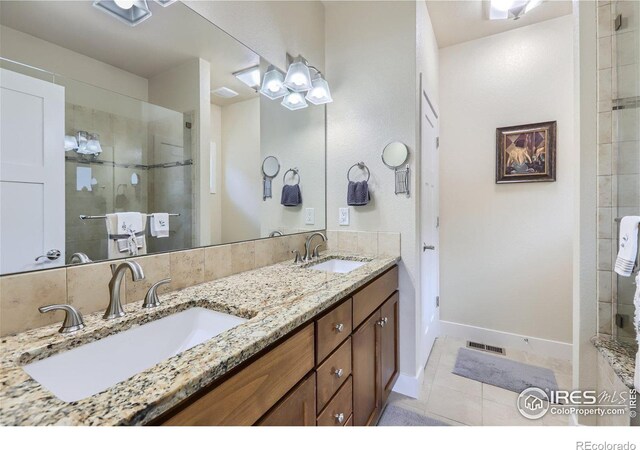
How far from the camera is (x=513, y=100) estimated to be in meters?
2.38

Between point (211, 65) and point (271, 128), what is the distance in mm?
506

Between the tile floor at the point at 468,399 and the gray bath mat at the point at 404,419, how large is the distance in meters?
0.04

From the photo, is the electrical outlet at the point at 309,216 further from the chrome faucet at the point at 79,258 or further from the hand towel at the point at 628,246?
the hand towel at the point at 628,246

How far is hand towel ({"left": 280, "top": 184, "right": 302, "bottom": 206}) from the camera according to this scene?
187 cm

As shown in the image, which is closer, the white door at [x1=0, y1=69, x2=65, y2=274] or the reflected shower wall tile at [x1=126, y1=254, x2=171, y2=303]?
the white door at [x1=0, y1=69, x2=65, y2=274]

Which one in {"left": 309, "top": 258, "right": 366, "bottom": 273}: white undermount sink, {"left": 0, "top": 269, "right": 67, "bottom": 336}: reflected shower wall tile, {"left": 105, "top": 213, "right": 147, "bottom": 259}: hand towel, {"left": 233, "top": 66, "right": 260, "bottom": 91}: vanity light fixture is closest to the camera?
{"left": 0, "top": 269, "right": 67, "bottom": 336}: reflected shower wall tile

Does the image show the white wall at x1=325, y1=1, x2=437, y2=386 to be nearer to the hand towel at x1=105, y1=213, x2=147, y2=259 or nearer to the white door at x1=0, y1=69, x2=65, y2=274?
the hand towel at x1=105, y1=213, x2=147, y2=259

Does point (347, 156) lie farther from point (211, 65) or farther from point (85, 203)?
point (85, 203)

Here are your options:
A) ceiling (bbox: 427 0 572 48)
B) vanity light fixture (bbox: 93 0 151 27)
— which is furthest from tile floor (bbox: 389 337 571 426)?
ceiling (bbox: 427 0 572 48)

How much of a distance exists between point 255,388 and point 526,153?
2.72 meters

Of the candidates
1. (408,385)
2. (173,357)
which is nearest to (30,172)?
(173,357)

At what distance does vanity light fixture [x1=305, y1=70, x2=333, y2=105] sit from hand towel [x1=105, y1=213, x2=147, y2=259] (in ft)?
4.62

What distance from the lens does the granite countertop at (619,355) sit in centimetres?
112

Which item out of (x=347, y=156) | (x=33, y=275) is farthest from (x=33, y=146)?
(x=347, y=156)
